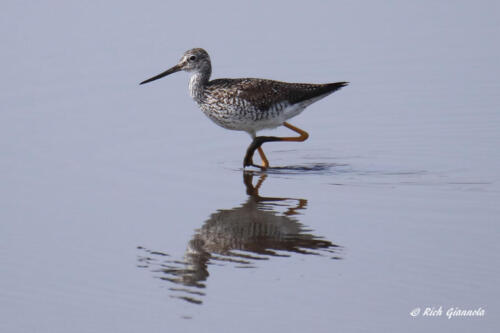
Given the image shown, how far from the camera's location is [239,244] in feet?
30.2

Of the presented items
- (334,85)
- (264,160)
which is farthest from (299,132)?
(264,160)

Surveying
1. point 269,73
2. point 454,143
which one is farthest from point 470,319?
point 269,73

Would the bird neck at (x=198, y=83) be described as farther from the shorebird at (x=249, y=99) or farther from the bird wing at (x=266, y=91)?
the bird wing at (x=266, y=91)

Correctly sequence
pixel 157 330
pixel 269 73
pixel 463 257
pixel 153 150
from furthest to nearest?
pixel 269 73 → pixel 153 150 → pixel 463 257 → pixel 157 330

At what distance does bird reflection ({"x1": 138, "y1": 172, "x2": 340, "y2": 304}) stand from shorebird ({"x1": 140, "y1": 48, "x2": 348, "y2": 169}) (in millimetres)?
1948

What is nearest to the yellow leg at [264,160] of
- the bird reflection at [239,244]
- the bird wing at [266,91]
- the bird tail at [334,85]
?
the bird wing at [266,91]

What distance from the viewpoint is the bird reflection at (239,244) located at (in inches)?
331

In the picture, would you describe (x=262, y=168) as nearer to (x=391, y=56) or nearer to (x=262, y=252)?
(x=262, y=252)

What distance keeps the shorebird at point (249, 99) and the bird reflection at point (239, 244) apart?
1.95m

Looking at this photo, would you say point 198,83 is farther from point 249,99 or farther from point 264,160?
point 264,160

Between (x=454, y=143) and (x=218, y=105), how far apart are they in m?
3.30

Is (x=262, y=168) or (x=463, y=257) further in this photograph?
(x=262, y=168)

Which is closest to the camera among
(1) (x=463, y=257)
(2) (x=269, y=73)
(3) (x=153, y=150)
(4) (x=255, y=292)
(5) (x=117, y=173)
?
(4) (x=255, y=292)

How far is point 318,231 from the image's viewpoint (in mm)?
9523
